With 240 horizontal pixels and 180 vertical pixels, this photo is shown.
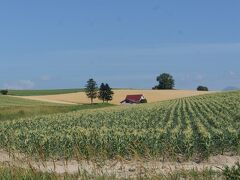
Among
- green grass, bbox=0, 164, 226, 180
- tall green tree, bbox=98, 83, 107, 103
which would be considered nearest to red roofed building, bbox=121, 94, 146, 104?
tall green tree, bbox=98, 83, 107, 103

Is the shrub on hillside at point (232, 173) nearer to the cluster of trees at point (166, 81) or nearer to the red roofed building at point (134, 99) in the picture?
the red roofed building at point (134, 99)

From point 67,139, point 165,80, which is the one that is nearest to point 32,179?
point 67,139

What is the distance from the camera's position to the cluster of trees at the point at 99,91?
12325 centimetres

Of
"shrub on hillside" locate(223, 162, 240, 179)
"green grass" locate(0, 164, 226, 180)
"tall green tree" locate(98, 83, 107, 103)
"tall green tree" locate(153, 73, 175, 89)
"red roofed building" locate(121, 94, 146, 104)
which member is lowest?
"green grass" locate(0, 164, 226, 180)

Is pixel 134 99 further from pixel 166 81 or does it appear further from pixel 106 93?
pixel 166 81

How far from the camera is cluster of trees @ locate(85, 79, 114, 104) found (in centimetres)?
12325

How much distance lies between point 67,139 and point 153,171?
13.3 m

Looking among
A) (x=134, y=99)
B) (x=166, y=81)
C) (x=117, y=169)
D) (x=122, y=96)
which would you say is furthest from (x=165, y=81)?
(x=117, y=169)

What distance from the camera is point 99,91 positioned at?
126812 mm

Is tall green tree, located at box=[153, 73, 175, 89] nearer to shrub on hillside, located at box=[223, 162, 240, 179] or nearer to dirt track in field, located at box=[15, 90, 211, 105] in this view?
dirt track in field, located at box=[15, 90, 211, 105]

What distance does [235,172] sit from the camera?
24.4 feet

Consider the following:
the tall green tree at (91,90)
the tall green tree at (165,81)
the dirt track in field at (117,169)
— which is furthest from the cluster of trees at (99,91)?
the dirt track in field at (117,169)

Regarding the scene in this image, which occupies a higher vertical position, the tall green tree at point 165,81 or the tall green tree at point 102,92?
the tall green tree at point 165,81

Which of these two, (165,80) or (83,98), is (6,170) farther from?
(165,80)
